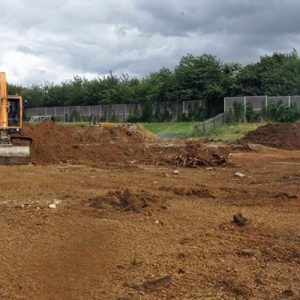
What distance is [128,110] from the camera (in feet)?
222

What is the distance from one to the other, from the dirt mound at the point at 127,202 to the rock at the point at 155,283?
3.76 metres

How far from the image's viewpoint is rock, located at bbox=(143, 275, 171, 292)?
6449 millimetres

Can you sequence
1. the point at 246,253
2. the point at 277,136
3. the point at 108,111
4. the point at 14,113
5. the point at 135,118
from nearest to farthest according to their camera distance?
the point at 246,253 < the point at 14,113 < the point at 277,136 < the point at 135,118 < the point at 108,111

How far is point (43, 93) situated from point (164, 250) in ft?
286

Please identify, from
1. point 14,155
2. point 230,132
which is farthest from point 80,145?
point 230,132

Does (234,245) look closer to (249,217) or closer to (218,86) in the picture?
(249,217)

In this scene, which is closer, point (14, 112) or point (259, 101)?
point (14, 112)

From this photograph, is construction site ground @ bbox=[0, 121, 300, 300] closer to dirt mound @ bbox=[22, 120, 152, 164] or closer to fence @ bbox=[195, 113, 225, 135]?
dirt mound @ bbox=[22, 120, 152, 164]

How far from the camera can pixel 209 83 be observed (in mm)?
58094

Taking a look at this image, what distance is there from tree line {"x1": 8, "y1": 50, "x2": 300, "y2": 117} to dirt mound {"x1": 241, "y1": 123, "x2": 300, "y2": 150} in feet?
49.3

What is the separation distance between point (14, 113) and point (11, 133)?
928 millimetres

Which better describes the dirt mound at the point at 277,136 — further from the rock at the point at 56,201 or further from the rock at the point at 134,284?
the rock at the point at 134,284

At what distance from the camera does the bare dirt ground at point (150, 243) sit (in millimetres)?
6500

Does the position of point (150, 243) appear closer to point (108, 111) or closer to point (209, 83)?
point (209, 83)
